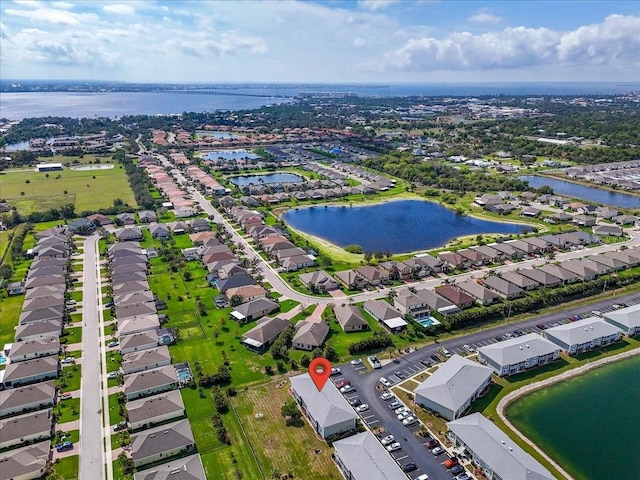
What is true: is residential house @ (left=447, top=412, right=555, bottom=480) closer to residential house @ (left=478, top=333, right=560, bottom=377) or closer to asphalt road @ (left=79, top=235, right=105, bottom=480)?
residential house @ (left=478, top=333, right=560, bottom=377)

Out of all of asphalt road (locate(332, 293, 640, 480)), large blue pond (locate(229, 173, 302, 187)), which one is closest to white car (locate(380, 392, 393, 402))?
asphalt road (locate(332, 293, 640, 480))

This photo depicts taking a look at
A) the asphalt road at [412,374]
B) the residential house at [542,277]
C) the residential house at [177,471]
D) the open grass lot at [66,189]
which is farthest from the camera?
the open grass lot at [66,189]

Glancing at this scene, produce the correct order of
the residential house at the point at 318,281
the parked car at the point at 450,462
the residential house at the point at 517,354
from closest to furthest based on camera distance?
the parked car at the point at 450,462, the residential house at the point at 517,354, the residential house at the point at 318,281

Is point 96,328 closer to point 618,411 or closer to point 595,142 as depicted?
point 618,411

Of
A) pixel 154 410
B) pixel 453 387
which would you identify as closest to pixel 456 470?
pixel 453 387

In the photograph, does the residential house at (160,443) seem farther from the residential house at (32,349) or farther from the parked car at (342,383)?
the residential house at (32,349)

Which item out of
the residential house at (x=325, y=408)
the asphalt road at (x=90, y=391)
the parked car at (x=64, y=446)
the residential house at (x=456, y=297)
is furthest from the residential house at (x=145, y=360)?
the residential house at (x=456, y=297)

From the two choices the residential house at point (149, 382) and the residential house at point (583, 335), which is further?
the residential house at point (583, 335)
